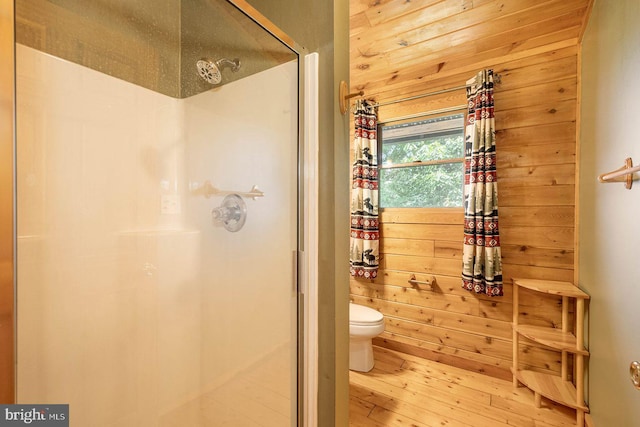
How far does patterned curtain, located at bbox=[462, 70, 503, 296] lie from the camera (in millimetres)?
2027

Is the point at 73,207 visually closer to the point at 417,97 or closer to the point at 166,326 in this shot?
the point at 166,326

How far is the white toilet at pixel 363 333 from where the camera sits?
2041 mm

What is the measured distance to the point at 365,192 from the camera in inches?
101

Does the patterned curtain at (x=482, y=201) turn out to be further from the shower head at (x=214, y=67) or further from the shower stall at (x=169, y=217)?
the shower head at (x=214, y=67)

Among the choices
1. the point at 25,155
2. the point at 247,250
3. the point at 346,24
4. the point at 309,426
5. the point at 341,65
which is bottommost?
the point at 309,426

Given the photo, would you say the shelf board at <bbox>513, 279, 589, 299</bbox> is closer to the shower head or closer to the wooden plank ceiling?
the wooden plank ceiling

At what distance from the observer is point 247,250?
4.12ft

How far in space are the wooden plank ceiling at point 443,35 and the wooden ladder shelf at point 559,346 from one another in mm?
1646

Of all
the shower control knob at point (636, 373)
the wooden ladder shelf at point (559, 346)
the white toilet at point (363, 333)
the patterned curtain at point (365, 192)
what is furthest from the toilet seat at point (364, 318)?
the shower control knob at point (636, 373)

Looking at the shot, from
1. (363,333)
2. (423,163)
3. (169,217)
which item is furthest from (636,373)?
(423,163)

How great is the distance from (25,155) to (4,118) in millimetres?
268

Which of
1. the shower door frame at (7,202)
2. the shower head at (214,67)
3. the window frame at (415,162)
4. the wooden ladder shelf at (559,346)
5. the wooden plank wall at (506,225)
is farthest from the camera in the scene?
the window frame at (415,162)

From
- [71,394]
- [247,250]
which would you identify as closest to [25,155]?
[247,250]

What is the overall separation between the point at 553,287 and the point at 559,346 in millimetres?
353
